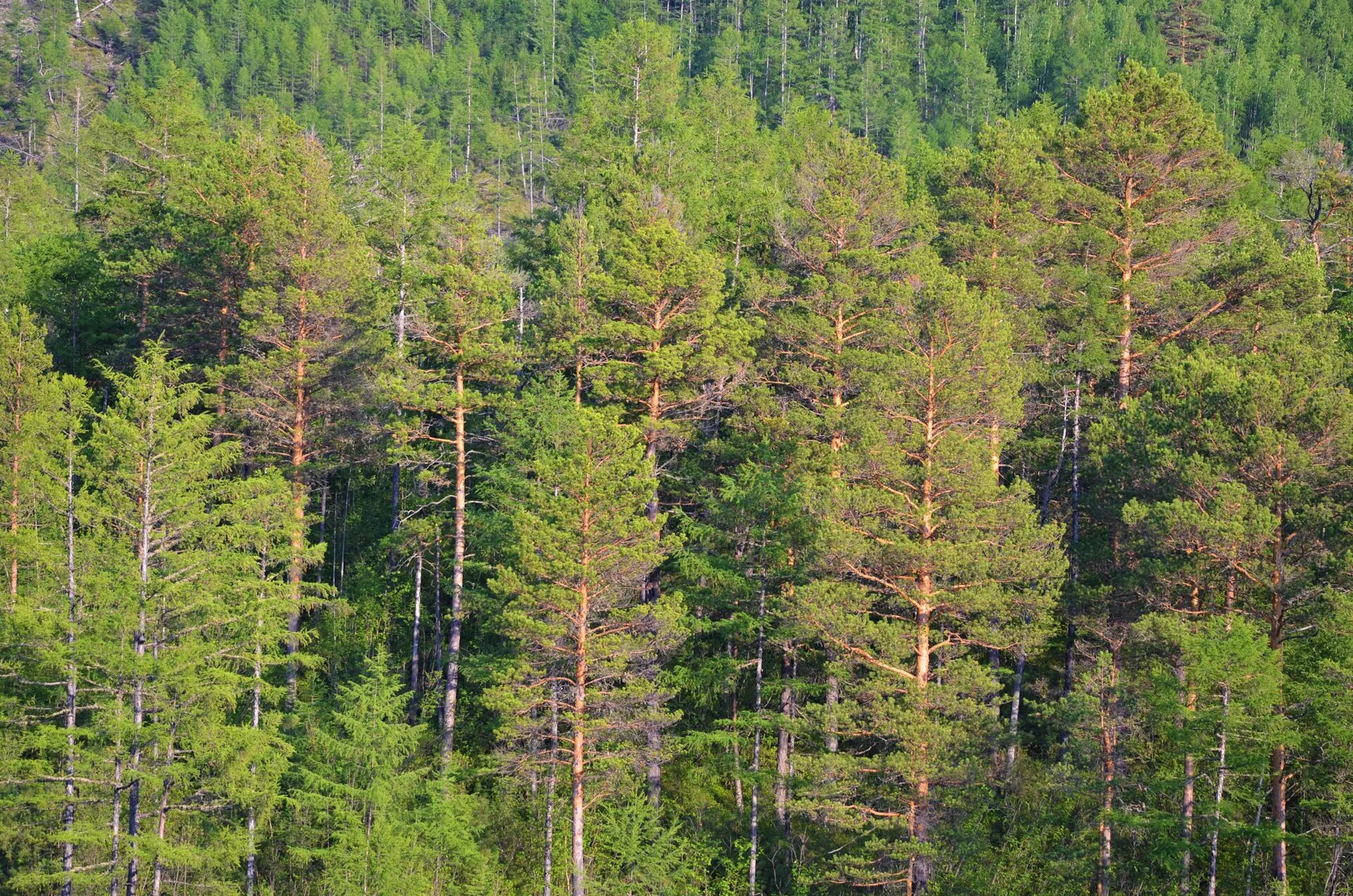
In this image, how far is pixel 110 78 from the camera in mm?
121875

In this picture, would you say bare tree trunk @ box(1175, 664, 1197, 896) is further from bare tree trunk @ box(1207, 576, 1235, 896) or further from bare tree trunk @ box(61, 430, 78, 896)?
bare tree trunk @ box(61, 430, 78, 896)

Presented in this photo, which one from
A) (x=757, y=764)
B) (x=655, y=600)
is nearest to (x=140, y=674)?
(x=655, y=600)

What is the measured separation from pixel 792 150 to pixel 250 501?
2813 cm

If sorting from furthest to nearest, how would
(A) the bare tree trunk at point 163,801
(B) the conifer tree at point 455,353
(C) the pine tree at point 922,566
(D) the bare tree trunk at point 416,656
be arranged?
(D) the bare tree trunk at point 416,656 < (B) the conifer tree at point 455,353 < (C) the pine tree at point 922,566 < (A) the bare tree trunk at point 163,801

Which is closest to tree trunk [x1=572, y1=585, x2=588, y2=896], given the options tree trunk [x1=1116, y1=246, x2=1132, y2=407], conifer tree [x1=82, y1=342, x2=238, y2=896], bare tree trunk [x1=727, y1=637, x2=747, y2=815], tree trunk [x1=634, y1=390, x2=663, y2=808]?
tree trunk [x1=634, y1=390, x2=663, y2=808]

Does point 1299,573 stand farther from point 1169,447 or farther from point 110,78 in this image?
point 110,78

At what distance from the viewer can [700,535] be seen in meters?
28.4

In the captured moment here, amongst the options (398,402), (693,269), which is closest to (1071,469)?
(693,269)

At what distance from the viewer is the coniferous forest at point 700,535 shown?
945 inches

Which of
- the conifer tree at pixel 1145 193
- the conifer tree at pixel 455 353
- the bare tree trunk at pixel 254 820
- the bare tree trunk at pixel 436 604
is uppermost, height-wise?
the conifer tree at pixel 1145 193

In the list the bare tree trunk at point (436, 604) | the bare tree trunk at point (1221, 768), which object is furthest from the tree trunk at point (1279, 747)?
the bare tree trunk at point (436, 604)

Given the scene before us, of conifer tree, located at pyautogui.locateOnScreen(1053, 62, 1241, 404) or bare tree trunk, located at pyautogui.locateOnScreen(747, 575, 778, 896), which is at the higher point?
conifer tree, located at pyautogui.locateOnScreen(1053, 62, 1241, 404)

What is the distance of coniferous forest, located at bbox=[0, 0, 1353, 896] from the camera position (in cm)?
2400

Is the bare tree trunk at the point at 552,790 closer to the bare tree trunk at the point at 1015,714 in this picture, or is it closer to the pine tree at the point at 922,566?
the pine tree at the point at 922,566
